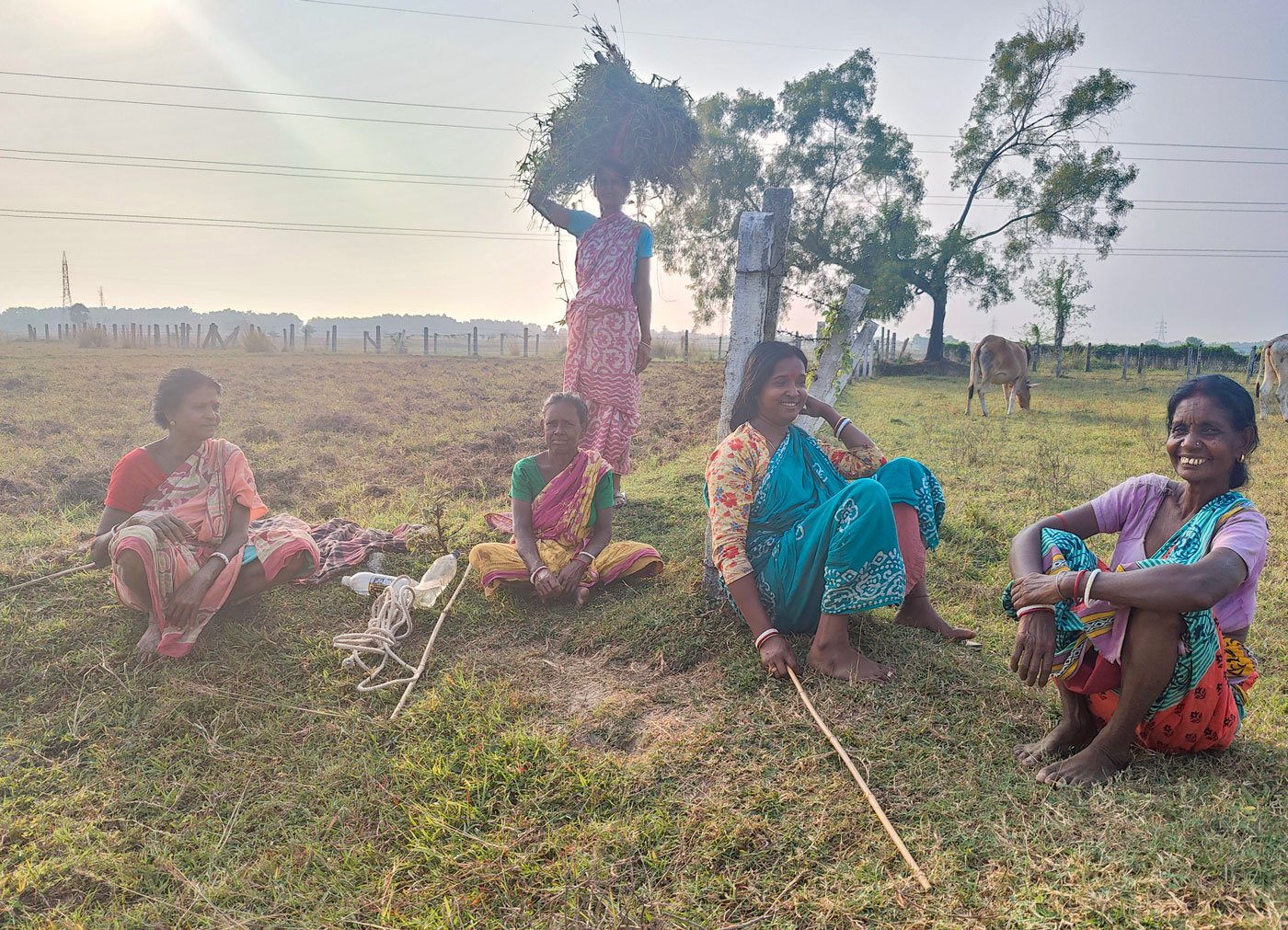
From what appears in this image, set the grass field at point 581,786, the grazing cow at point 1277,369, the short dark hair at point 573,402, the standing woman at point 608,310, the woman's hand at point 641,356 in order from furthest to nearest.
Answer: the grazing cow at point 1277,369 < the woman's hand at point 641,356 < the standing woman at point 608,310 < the short dark hair at point 573,402 < the grass field at point 581,786

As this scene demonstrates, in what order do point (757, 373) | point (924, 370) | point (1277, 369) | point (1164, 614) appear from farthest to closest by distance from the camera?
point (924, 370) → point (1277, 369) → point (757, 373) → point (1164, 614)

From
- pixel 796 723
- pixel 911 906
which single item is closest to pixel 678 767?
pixel 796 723

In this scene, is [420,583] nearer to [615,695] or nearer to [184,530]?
[184,530]

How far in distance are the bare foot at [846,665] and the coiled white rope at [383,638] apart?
168 cm

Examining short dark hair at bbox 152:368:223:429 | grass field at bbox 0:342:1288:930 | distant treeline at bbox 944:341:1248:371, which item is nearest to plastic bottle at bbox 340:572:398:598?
grass field at bbox 0:342:1288:930

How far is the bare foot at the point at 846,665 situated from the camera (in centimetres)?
293

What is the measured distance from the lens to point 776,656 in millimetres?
2922

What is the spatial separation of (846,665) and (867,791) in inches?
28.8

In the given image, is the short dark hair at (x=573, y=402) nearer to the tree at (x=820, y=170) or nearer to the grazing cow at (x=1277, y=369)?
the grazing cow at (x=1277, y=369)

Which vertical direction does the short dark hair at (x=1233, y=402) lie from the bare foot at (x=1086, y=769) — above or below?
above

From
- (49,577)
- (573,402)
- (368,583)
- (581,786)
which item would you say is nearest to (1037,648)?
(581,786)

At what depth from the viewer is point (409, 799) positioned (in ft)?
7.96

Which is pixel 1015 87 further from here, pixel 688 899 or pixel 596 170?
pixel 688 899

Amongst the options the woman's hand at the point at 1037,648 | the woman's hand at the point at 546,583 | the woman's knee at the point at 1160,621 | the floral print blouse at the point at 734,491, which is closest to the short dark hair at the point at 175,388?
the woman's hand at the point at 546,583
